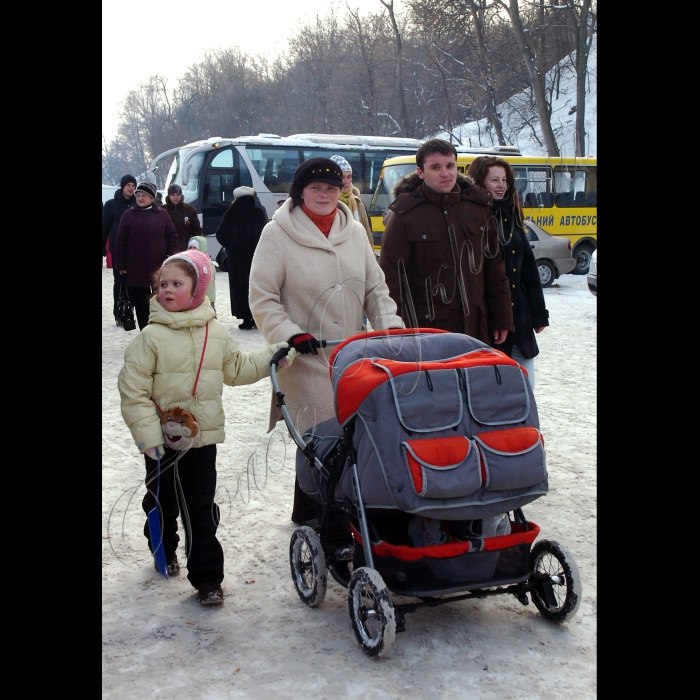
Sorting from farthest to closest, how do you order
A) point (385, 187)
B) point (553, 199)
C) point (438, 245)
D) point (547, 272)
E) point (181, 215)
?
point (553, 199) → point (385, 187) → point (547, 272) → point (181, 215) → point (438, 245)

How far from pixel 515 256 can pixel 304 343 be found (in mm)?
1669

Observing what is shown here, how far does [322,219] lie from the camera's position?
3930 mm

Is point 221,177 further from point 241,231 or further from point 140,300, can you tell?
point 140,300

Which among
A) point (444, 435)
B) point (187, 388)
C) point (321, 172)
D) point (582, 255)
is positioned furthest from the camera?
point (582, 255)

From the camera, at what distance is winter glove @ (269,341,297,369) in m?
3.58

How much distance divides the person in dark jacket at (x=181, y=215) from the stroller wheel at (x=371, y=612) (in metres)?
8.62

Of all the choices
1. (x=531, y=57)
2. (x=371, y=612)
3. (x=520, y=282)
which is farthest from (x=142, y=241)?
(x=531, y=57)

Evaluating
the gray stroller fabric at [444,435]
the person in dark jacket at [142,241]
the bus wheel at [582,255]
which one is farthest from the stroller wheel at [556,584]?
the bus wheel at [582,255]

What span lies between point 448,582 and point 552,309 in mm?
10875

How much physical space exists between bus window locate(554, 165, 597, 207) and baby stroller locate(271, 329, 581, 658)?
1760 centimetres

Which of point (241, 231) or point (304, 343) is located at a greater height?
point (241, 231)

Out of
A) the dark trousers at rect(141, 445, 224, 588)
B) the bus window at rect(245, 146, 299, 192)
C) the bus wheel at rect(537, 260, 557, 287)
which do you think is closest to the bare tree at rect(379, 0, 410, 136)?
the bus window at rect(245, 146, 299, 192)

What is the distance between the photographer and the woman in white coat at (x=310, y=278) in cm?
384
